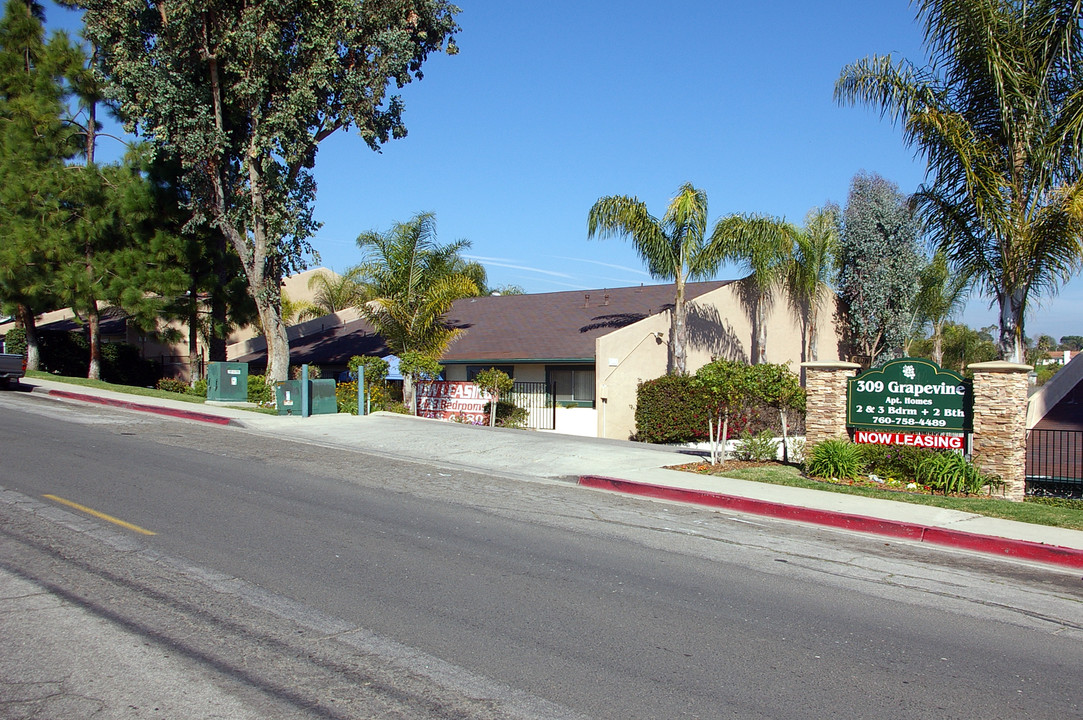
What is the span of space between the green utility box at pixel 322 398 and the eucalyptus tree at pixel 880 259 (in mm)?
20441

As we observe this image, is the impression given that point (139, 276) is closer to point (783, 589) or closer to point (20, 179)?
point (20, 179)

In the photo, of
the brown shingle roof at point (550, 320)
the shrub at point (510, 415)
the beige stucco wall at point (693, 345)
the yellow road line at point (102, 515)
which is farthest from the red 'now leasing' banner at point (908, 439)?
the shrub at point (510, 415)

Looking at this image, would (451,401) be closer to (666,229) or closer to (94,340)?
(666,229)

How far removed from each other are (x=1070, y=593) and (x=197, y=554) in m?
8.06

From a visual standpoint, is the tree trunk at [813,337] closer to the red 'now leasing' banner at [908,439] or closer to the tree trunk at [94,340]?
the red 'now leasing' banner at [908,439]

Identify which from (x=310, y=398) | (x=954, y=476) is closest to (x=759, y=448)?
(x=954, y=476)

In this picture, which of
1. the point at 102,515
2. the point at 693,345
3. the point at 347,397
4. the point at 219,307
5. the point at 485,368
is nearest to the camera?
the point at 102,515

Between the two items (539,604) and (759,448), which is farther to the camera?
(759,448)


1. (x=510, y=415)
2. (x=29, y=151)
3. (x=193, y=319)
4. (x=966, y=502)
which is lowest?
(x=966, y=502)

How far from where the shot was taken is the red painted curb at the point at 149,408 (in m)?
21.1

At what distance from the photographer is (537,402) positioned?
86.0ft

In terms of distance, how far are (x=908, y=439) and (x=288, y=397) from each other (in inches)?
606

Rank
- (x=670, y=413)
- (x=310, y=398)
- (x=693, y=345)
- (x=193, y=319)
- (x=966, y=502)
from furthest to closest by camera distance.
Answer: (x=193, y=319) < (x=693, y=345) < (x=670, y=413) < (x=310, y=398) < (x=966, y=502)

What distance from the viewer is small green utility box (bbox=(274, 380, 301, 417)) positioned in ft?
72.5
